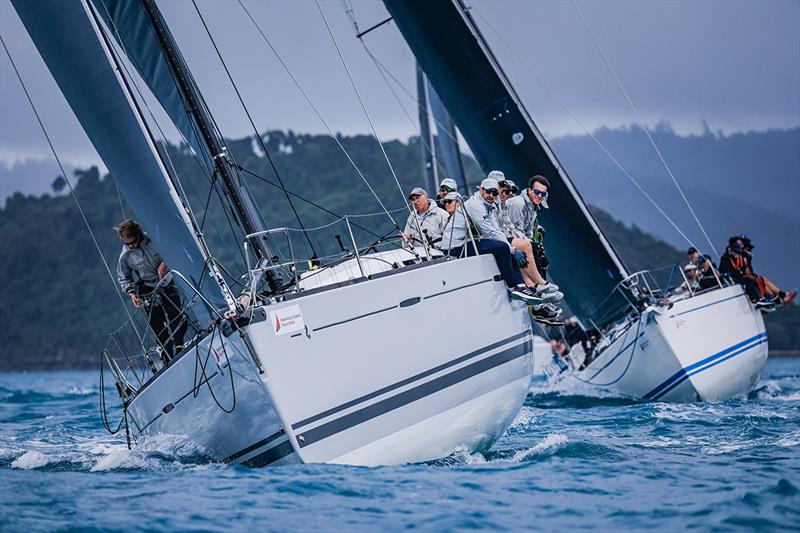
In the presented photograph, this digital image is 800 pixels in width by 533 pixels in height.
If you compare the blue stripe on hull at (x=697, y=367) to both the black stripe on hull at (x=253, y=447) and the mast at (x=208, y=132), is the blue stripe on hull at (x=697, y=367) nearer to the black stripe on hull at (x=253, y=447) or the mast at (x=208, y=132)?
the mast at (x=208, y=132)

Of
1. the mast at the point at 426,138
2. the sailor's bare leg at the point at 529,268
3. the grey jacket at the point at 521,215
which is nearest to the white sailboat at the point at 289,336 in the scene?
the sailor's bare leg at the point at 529,268

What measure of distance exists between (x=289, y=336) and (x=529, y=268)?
9.58 feet

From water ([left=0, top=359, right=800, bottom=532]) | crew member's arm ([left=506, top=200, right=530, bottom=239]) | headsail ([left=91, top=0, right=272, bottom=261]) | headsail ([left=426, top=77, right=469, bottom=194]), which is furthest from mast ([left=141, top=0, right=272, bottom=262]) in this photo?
headsail ([left=426, top=77, right=469, bottom=194])

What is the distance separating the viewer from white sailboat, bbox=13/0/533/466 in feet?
18.5

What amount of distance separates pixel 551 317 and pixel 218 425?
289cm

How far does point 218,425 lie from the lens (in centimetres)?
609

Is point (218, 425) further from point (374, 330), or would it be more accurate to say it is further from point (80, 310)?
point (80, 310)

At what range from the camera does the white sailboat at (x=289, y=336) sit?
5629 mm

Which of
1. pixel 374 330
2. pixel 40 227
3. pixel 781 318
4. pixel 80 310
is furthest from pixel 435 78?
pixel 40 227

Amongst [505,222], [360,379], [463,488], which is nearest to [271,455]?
[360,379]

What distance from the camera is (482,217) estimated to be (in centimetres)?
746

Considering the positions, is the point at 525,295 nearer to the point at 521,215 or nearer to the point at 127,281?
the point at 521,215

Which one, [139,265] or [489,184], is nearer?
[489,184]

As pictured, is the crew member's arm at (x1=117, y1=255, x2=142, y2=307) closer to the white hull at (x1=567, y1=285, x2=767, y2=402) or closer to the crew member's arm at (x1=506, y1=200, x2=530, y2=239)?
the crew member's arm at (x1=506, y1=200, x2=530, y2=239)
